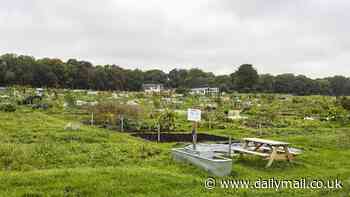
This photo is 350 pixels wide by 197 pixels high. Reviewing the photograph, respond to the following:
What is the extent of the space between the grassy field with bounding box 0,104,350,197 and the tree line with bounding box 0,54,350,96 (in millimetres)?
57668

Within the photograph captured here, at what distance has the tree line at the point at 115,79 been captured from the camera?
6950 centimetres

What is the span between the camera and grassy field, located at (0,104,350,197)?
7094 millimetres

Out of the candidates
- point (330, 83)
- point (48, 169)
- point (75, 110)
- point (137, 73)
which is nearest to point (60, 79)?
point (137, 73)

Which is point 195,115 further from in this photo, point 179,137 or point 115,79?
point 115,79

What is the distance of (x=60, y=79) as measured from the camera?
7344cm

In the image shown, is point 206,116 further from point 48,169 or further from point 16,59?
point 16,59

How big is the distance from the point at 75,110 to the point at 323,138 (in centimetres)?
1865

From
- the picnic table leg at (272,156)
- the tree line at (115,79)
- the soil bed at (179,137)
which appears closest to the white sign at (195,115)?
the picnic table leg at (272,156)

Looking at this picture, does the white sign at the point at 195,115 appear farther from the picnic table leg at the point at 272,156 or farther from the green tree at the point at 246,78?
the green tree at the point at 246,78

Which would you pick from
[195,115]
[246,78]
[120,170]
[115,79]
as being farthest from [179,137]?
[115,79]

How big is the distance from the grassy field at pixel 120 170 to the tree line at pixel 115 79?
57.7 m

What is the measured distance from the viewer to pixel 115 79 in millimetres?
80812

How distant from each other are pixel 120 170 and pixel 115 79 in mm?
73670

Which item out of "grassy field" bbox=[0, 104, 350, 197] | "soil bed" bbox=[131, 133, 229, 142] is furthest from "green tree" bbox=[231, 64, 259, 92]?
"grassy field" bbox=[0, 104, 350, 197]
